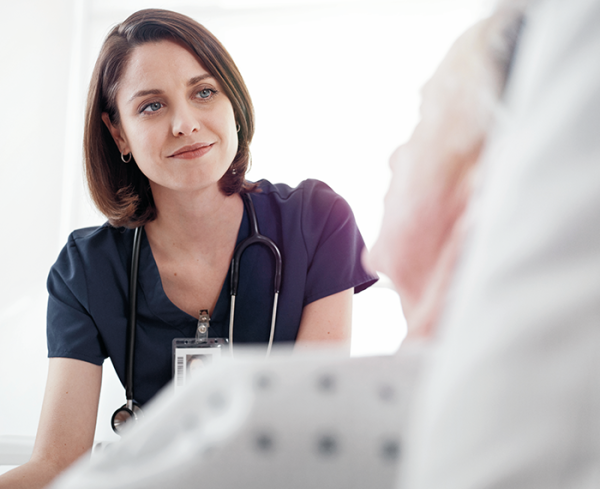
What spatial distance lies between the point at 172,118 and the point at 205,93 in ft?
0.27

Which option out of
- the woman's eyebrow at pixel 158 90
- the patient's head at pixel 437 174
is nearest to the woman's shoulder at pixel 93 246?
the woman's eyebrow at pixel 158 90

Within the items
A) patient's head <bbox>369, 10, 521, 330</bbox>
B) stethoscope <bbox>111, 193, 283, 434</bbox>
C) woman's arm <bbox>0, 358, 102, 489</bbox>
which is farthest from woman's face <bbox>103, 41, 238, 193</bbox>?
patient's head <bbox>369, 10, 521, 330</bbox>

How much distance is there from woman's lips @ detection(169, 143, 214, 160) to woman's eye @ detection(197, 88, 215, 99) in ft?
0.33

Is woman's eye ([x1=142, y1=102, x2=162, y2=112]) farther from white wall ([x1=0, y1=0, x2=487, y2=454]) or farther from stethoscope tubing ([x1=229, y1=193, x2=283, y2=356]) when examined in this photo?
white wall ([x1=0, y1=0, x2=487, y2=454])

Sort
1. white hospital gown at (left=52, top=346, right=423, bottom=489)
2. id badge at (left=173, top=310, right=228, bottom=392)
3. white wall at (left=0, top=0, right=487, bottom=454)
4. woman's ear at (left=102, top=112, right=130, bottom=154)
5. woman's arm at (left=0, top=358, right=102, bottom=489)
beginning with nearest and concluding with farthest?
white hospital gown at (left=52, top=346, right=423, bottom=489) < woman's arm at (left=0, top=358, right=102, bottom=489) < id badge at (left=173, top=310, right=228, bottom=392) < woman's ear at (left=102, top=112, right=130, bottom=154) < white wall at (left=0, top=0, right=487, bottom=454)

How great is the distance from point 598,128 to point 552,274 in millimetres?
29

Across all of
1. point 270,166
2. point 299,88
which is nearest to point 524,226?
point 270,166

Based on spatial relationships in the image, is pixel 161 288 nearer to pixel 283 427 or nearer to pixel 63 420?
pixel 63 420

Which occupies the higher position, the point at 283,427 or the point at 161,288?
the point at 161,288

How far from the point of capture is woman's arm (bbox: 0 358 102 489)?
0.71 meters

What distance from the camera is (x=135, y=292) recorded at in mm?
859

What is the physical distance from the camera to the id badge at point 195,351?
2.68 ft

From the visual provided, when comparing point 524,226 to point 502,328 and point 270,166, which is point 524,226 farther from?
point 270,166

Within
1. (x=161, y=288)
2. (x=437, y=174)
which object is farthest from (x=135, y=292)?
(x=437, y=174)
